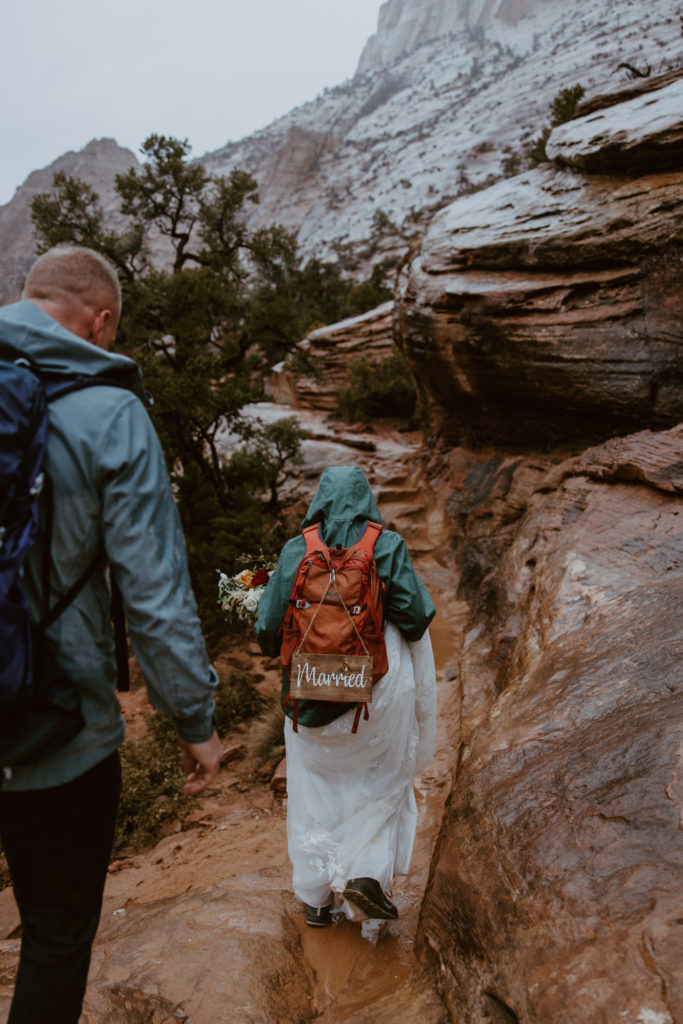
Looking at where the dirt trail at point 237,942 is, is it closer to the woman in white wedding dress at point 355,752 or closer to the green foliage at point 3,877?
the woman in white wedding dress at point 355,752

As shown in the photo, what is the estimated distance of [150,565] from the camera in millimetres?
1520

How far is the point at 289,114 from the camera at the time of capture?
70.8m

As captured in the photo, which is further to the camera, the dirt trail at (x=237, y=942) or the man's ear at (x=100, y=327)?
the dirt trail at (x=237, y=942)

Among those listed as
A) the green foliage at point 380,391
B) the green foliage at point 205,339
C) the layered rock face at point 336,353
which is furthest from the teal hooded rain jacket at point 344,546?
the layered rock face at point 336,353

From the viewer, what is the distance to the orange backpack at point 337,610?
261 centimetres

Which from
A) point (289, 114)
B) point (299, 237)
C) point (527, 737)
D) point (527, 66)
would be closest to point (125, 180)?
point (527, 737)

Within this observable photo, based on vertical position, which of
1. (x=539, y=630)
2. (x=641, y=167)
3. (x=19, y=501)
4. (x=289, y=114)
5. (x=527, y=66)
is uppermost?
(x=289, y=114)

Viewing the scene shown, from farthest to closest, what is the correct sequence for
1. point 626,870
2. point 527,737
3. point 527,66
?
1. point 527,66
2. point 527,737
3. point 626,870

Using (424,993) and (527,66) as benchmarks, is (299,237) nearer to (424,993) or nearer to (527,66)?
(527,66)

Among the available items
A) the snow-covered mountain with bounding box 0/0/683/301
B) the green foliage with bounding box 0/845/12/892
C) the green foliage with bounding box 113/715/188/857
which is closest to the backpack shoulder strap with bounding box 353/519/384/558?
the green foliage with bounding box 113/715/188/857

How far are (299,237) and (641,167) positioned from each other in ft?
144

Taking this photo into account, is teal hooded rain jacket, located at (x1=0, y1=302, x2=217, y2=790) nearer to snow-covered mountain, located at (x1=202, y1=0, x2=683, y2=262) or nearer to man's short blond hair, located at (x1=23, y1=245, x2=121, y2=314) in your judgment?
man's short blond hair, located at (x1=23, y1=245, x2=121, y2=314)

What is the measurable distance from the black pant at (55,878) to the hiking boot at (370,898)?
1385 millimetres

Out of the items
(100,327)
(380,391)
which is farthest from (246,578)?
(380,391)
